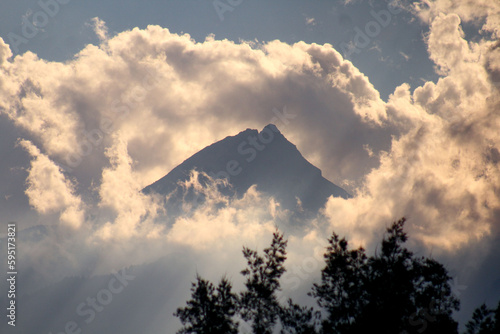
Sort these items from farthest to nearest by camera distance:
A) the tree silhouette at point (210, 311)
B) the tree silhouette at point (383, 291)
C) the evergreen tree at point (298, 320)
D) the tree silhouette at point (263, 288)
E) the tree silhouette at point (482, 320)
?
the tree silhouette at point (482, 320) → the evergreen tree at point (298, 320) → the tree silhouette at point (263, 288) → the tree silhouette at point (210, 311) → the tree silhouette at point (383, 291)

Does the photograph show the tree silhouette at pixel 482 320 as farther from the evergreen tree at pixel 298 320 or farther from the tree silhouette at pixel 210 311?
the tree silhouette at pixel 210 311

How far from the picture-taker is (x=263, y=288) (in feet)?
98.7

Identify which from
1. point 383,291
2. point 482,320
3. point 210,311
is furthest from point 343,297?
point 482,320

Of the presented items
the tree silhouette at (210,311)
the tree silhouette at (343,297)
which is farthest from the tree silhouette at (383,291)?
the tree silhouette at (210,311)

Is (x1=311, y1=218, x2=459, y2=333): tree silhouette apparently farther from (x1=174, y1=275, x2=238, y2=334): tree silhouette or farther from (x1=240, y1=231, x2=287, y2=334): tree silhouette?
(x1=174, y1=275, x2=238, y2=334): tree silhouette

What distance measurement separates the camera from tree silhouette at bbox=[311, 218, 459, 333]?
25.6 meters

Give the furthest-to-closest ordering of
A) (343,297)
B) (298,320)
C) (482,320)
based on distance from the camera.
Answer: (482,320)
(298,320)
(343,297)

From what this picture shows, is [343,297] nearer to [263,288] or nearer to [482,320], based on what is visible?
[263,288]

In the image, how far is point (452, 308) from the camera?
33469 millimetres

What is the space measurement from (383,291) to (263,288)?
10.0m

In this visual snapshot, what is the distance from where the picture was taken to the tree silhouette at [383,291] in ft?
84.1

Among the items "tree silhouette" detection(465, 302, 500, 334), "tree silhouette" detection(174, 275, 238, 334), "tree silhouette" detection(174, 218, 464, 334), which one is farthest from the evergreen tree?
"tree silhouette" detection(465, 302, 500, 334)

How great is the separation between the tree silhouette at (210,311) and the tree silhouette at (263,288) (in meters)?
1.28

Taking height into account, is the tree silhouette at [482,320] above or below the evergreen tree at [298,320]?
above
